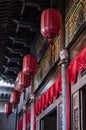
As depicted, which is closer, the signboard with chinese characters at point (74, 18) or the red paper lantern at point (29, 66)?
the signboard with chinese characters at point (74, 18)

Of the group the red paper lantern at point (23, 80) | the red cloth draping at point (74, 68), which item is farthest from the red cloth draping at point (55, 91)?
the red paper lantern at point (23, 80)

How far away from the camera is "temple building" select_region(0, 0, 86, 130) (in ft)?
18.8

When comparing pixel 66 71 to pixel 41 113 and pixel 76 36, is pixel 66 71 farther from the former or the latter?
pixel 41 113

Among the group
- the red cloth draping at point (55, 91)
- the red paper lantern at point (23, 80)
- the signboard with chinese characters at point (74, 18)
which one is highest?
the signboard with chinese characters at point (74, 18)

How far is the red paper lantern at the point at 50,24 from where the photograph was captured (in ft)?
18.5

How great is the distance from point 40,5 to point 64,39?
142 cm

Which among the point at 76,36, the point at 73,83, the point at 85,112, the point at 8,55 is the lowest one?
the point at 85,112

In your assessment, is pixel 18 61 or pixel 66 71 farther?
pixel 18 61

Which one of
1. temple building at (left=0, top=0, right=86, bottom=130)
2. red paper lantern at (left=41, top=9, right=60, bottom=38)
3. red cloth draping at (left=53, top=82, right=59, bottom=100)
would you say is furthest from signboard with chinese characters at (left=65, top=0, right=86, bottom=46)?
red cloth draping at (left=53, top=82, right=59, bottom=100)

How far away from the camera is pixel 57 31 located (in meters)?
5.70

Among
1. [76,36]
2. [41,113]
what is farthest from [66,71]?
[41,113]

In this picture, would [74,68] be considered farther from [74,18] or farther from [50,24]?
[74,18]

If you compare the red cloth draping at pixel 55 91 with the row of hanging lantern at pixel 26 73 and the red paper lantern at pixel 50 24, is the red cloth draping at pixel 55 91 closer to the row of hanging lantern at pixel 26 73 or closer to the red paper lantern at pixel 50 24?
the row of hanging lantern at pixel 26 73

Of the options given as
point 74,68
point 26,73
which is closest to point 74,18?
point 74,68
